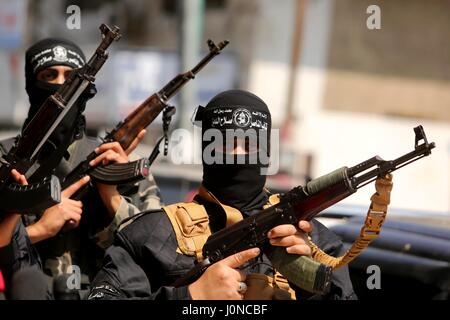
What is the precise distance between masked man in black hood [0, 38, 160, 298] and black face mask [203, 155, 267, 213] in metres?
0.81

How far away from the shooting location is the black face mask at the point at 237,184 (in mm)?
3277

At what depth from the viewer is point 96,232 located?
4.17 m

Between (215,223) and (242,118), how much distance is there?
1.23 feet

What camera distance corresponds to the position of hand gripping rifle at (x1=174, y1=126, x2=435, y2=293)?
2.99m

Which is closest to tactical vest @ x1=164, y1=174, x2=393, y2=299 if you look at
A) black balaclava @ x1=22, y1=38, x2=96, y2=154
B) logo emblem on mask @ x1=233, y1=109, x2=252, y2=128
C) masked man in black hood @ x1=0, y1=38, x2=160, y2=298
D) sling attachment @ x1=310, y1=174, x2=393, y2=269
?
sling attachment @ x1=310, y1=174, x2=393, y2=269

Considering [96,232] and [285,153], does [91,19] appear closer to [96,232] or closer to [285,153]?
[285,153]

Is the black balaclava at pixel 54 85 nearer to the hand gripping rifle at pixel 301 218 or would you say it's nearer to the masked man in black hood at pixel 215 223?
the masked man in black hood at pixel 215 223

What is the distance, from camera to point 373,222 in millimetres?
3047

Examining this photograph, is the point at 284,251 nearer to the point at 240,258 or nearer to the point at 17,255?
the point at 240,258

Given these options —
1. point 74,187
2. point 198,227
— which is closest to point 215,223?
point 198,227

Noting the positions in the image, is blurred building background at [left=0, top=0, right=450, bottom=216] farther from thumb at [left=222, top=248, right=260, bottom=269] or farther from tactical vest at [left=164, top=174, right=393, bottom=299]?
thumb at [left=222, top=248, right=260, bottom=269]

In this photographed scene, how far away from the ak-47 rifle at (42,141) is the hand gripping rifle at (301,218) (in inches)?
25.3

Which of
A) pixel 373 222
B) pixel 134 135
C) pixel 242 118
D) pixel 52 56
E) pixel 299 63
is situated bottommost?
pixel 299 63

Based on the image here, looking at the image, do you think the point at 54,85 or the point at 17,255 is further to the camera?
the point at 54,85
